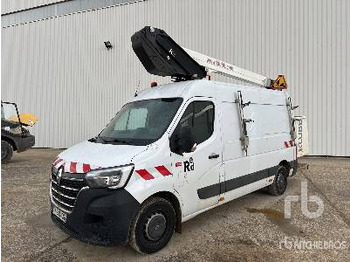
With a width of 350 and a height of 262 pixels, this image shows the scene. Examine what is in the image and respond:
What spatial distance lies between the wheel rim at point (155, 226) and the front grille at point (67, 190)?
3.07 feet

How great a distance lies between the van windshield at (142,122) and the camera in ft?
12.5

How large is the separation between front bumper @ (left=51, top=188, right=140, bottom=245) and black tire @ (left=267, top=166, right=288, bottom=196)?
3.80m

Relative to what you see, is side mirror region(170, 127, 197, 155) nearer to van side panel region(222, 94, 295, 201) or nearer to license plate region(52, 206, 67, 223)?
van side panel region(222, 94, 295, 201)

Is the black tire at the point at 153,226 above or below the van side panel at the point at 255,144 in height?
below

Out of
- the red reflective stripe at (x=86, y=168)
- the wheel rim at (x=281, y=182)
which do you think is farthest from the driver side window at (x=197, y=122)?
the wheel rim at (x=281, y=182)

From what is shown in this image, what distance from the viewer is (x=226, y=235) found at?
4148mm

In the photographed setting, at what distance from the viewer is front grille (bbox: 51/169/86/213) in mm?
3327

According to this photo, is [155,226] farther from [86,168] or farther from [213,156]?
[213,156]

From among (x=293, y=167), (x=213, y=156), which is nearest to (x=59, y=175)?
(x=213, y=156)

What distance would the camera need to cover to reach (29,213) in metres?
5.27

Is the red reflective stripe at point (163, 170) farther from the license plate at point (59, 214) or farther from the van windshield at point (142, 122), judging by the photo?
the license plate at point (59, 214)

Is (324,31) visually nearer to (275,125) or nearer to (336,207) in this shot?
(275,125)

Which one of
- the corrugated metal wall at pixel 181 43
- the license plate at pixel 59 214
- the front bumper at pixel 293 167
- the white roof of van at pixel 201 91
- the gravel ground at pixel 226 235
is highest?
the corrugated metal wall at pixel 181 43

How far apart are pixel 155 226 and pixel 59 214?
1.25 meters
